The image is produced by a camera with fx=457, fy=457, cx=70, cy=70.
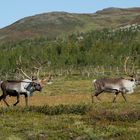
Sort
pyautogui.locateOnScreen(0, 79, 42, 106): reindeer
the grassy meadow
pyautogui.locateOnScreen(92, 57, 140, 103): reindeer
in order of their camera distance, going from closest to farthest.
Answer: the grassy meadow, pyautogui.locateOnScreen(0, 79, 42, 106): reindeer, pyautogui.locateOnScreen(92, 57, 140, 103): reindeer

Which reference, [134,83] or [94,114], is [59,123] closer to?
[94,114]

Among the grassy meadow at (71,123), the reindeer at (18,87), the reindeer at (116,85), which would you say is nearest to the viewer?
the grassy meadow at (71,123)

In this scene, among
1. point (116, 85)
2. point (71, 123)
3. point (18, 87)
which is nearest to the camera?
point (71, 123)

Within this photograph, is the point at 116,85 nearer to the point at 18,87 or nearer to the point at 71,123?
the point at 18,87

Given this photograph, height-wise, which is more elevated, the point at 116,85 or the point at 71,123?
the point at 116,85

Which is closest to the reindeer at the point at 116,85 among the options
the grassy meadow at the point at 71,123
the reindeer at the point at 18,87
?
the reindeer at the point at 18,87

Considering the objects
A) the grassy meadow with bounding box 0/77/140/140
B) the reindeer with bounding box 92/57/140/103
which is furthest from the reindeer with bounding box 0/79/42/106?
the grassy meadow with bounding box 0/77/140/140

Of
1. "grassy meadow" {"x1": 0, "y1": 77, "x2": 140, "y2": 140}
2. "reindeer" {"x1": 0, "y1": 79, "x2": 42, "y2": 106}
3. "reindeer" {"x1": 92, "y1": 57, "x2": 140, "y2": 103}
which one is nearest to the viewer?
"grassy meadow" {"x1": 0, "y1": 77, "x2": 140, "y2": 140}

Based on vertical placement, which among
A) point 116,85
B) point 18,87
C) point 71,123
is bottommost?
point 71,123

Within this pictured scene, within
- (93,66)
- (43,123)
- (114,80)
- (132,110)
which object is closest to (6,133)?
(43,123)

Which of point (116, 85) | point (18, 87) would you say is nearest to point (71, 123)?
point (18, 87)

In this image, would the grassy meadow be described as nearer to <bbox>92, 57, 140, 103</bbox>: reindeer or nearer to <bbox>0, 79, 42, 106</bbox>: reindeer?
<bbox>0, 79, 42, 106</bbox>: reindeer

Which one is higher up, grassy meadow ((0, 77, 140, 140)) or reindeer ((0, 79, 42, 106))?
reindeer ((0, 79, 42, 106))

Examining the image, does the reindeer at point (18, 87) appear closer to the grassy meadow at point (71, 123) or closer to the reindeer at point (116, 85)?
the reindeer at point (116, 85)
